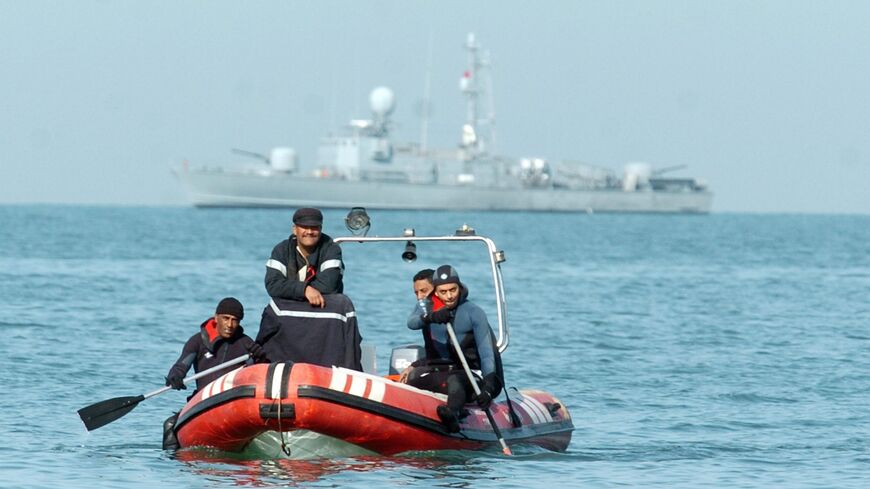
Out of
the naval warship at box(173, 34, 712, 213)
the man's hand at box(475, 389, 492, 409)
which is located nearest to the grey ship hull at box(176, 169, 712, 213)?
the naval warship at box(173, 34, 712, 213)

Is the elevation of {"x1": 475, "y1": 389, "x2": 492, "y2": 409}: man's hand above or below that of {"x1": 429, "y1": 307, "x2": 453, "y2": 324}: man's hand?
below

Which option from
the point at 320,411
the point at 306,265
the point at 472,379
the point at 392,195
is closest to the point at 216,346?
the point at 306,265

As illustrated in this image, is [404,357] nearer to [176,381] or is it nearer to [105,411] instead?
[176,381]

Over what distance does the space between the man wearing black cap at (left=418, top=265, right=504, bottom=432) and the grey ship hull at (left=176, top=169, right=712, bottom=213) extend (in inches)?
4578

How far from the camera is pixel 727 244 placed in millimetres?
80000

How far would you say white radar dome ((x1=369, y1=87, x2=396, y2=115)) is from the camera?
439ft

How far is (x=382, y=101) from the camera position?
134m

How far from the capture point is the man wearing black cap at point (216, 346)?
13255mm

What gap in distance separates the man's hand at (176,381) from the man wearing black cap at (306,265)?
4.14ft

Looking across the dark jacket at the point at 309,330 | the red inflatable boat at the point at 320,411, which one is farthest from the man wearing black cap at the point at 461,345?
the dark jacket at the point at 309,330

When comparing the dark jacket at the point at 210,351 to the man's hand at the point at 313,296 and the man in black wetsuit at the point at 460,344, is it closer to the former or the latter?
the man's hand at the point at 313,296

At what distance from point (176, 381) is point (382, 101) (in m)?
121

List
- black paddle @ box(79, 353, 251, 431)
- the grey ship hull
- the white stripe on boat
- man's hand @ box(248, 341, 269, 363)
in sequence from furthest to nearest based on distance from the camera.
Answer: the grey ship hull → black paddle @ box(79, 353, 251, 431) → man's hand @ box(248, 341, 269, 363) → the white stripe on boat

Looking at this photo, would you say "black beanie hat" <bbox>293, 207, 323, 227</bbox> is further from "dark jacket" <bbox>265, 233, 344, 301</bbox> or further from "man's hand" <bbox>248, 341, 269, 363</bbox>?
"man's hand" <bbox>248, 341, 269, 363</bbox>
